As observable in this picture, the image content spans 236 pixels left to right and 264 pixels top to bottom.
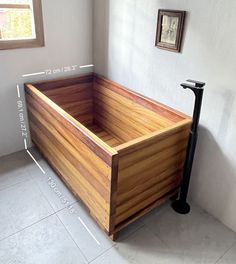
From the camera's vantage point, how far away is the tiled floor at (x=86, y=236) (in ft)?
5.04

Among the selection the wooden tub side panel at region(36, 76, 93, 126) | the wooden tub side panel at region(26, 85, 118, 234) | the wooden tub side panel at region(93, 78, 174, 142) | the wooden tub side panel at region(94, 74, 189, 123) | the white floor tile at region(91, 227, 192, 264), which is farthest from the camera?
the wooden tub side panel at region(36, 76, 93, 126)

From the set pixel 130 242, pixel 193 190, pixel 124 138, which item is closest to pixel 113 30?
pixel 124 138

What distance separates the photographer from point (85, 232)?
1686mm

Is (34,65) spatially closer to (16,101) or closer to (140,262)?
(16,101)

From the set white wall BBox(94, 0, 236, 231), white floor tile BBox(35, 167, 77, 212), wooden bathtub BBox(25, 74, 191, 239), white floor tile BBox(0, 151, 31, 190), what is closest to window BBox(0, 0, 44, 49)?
wooden bathtub BBox(25, 74, 191, 239)

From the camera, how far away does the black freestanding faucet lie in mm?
1526

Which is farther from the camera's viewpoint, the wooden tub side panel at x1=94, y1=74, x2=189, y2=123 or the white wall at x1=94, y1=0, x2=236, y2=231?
the wooden tub side panel at x1=94, y1=74, x2=189, y2=123

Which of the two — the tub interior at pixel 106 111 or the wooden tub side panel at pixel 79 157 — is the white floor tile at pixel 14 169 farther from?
the tub interior at pixel 106 111

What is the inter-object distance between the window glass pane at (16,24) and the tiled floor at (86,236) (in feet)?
4.25

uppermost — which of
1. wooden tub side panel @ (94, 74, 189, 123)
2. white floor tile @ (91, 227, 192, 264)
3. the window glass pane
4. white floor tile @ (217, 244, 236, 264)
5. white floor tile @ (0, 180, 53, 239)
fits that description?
the window glass pane

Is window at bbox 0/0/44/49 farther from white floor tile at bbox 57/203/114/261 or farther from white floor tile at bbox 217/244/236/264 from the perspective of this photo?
white floor tile at bbox 217/244/236/264

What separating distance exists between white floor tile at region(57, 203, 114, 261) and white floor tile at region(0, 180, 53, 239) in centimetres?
16

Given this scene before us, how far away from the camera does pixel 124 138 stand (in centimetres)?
234

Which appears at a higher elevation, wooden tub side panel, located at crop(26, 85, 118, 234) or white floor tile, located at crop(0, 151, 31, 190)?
wooden tub side panel, located at crop(26, 85, 118, 234)
